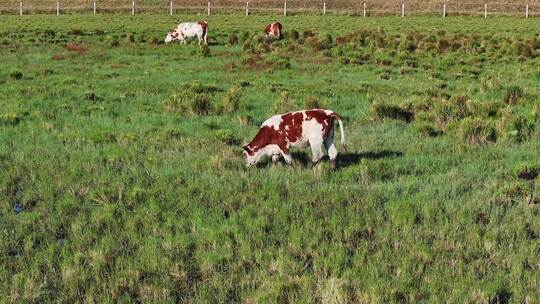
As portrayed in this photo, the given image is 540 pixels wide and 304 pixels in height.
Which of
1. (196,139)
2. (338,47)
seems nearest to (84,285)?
(196,139)

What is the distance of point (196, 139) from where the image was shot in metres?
11.6

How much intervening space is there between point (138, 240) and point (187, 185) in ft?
6.48

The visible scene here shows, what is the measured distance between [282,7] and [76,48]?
44.4 m

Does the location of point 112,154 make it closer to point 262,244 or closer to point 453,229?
point 262,244

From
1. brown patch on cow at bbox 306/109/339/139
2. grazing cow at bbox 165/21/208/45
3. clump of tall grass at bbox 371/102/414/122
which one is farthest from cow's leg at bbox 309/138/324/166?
grazing cow at bbox 165/21/208/45

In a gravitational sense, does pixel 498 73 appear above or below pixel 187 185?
above

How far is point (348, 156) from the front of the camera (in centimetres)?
1038

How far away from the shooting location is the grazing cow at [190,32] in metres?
33.8

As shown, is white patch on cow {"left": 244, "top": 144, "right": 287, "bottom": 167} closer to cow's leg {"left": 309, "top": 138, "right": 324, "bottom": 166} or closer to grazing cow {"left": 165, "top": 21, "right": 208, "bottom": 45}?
cow's leg {"left": 309, "top": 138, "right": 324, "bottom": 166}

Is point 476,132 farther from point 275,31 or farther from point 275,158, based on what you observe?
point 275,31

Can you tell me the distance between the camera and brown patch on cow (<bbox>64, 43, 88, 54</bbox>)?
2924 centimetres

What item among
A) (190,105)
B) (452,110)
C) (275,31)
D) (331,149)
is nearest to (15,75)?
(190,105)

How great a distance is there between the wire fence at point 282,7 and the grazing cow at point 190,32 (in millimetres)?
27695

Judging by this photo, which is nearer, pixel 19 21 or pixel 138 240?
pixel 138 240
